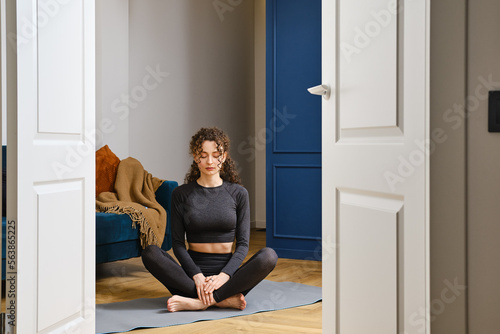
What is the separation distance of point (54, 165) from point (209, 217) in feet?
3.64

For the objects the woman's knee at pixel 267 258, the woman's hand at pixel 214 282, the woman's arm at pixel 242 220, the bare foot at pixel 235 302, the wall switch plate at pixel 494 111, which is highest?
the wall switch plate at pixel 494 111

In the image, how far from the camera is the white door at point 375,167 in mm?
1345

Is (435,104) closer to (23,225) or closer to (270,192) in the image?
(23,225)

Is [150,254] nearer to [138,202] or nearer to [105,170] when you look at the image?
[138,202]

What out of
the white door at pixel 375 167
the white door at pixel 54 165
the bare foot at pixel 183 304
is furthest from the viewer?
the bare foot at pixel 183 304

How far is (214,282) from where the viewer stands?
279 cm

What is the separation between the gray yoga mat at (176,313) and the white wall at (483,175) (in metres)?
1.49

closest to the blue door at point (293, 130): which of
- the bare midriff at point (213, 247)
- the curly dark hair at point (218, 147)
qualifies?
the curly dark hair at point (218, 147)

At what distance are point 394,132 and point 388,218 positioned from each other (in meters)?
0.22

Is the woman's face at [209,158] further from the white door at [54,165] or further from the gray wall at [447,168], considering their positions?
the gray wall at [447,168]

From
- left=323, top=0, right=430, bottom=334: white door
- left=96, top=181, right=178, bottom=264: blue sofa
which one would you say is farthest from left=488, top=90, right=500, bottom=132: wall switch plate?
left=96, top=181, right=178, bottom=264: blue sofa

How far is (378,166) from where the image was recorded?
151cm

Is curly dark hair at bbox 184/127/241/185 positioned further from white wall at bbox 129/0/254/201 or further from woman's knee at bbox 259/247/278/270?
white wall at bbox 129/0/254/201

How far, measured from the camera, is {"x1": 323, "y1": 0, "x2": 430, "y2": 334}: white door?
4.41ft
